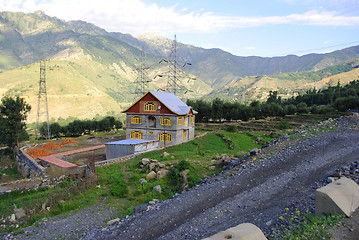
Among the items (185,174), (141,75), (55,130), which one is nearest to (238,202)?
(185,174)

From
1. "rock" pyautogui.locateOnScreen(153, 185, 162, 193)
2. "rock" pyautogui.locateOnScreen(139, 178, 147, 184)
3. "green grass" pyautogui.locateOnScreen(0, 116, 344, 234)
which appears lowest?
"green grass" pyautogui.locateOnScreen(0, 116, 344, 234)

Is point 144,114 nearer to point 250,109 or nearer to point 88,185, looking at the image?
point 88,185

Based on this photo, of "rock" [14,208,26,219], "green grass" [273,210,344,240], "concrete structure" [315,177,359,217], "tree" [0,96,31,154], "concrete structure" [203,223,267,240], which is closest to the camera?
"concrete structure" [203,223,267,240]

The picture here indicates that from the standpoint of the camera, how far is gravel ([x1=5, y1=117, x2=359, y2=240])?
33.3 ft

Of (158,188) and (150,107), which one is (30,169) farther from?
(158,188)

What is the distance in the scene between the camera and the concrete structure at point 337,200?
7797mm

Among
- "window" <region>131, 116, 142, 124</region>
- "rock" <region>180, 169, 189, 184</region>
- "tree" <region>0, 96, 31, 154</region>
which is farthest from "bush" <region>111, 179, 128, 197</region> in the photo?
"tree" <region>0, 96, 31, 154</region>

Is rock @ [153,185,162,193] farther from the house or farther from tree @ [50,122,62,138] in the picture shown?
tree @ [50,122,62,138]

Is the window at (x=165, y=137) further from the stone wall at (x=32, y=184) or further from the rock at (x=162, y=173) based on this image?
the rock at (x=162, y=173)

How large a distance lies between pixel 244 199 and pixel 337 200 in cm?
473

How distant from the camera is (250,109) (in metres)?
74.7

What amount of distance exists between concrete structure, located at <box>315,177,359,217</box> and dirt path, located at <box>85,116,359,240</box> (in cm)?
131

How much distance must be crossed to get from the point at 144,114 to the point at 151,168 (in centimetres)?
2051

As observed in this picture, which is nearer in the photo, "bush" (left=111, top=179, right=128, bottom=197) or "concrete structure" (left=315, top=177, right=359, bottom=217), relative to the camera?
"concrete structure" (left=315, top=177, right=359, bottom=217)
